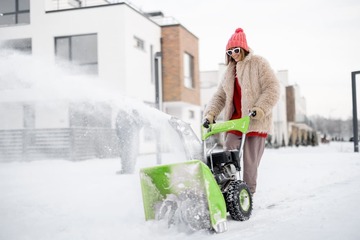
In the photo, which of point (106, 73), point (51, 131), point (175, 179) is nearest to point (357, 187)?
point (175, 179)

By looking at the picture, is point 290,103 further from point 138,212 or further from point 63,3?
point 138,212

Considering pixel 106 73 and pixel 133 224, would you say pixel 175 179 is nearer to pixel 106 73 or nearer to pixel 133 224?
pixel 133 224

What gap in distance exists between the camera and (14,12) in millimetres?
19438

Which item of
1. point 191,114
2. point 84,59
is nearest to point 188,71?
point 191,114

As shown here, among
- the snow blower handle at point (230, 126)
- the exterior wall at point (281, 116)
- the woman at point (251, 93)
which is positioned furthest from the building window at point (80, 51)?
the exterior wall at point (281, 116)

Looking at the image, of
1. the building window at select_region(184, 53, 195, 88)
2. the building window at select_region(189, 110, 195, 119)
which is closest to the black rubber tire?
the building window at select_region(184, 53, 195, 88)

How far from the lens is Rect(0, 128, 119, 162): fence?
1463cm

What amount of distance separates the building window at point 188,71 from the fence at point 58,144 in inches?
277

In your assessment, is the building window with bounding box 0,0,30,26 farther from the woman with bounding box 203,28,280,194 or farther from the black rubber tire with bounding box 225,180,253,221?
the black rubber tire with bounding box 225,180,253,221

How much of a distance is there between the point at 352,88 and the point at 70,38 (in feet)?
40.2

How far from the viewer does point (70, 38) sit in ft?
58.4

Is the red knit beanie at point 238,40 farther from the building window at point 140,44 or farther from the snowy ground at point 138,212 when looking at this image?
the building window at point 140,44

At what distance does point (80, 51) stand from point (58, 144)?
18.2 feet

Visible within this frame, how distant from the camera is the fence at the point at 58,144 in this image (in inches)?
576
